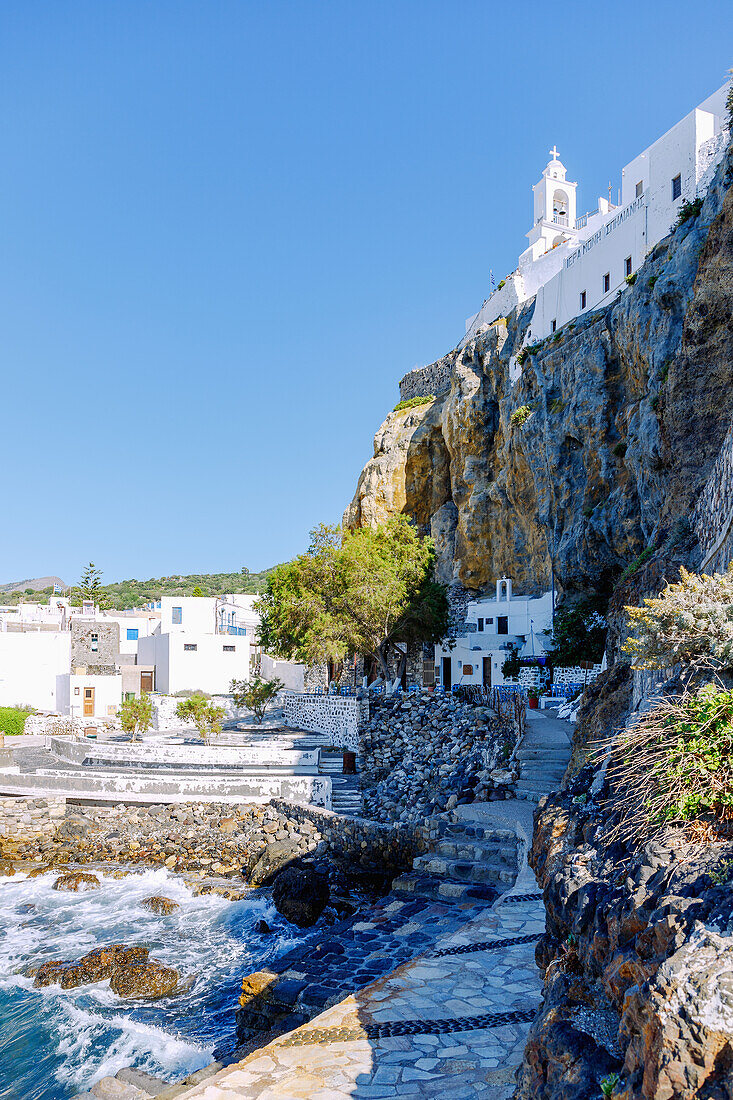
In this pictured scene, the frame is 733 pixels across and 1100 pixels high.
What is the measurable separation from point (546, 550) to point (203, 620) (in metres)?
20.0

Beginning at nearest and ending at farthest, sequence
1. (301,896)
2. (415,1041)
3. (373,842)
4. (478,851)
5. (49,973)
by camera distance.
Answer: (415,1041), (478,851), (49,973), (301,896), (373,842)

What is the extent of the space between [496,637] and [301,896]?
21.8 m

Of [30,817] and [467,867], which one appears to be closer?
[467,867]

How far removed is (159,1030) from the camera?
31.3ft

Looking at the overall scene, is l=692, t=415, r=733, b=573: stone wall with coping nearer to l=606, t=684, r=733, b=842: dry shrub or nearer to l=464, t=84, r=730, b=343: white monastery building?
l=606, t=684, r=733, b=842: dry shrub

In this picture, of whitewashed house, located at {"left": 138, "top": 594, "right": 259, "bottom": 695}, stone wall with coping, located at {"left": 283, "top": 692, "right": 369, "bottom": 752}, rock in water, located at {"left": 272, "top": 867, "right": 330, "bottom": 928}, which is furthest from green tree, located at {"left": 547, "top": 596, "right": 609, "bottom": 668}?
rock in water, located at {"left": 272, "top": 867, "right": 330, "bottom": 928}

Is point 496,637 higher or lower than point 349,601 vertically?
lower

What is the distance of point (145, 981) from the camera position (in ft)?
35.1

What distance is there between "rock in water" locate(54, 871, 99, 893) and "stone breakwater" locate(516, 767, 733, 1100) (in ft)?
44.0

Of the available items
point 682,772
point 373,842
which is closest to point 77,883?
point 373,842

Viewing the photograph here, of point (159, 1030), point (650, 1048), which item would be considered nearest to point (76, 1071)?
point (159, 1030)

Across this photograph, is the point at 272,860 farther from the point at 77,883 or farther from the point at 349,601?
the point at 349,601

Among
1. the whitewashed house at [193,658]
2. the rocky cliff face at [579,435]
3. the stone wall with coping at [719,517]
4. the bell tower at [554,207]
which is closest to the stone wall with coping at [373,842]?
the stone wall with coping at [719,517]

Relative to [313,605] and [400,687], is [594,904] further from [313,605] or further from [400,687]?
[400,687]
